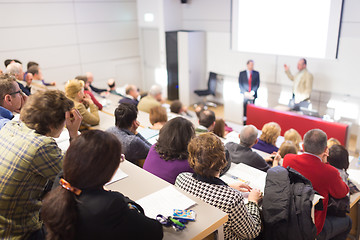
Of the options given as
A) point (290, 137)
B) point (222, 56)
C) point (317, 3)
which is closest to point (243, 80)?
point (222, 56)

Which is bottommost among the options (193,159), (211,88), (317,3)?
(211,88)

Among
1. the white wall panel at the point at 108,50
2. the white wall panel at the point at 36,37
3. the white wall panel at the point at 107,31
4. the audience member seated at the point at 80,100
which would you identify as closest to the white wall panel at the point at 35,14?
the white wall panel at the point at 36,37

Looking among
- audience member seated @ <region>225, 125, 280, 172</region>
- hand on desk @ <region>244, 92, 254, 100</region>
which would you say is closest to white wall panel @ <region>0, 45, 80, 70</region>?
hand on desk @ <region>244, 92, 254, 100</region>

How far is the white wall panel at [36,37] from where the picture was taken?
705 cm

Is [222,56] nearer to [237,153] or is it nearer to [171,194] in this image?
[237,153]

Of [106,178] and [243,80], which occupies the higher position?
[106,178]

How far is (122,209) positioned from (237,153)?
2.06m

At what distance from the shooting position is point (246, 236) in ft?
6.43

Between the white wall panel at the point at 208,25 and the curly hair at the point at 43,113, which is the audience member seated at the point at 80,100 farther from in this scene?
the white wall panel at the point at 208,25

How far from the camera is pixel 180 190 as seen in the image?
73.5 inches

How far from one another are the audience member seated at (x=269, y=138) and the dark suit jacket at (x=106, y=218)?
284cm

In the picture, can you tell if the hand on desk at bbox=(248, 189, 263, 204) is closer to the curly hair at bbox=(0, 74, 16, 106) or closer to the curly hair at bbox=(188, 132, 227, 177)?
the curly hair at bbox=(188, 132, 227, 177)

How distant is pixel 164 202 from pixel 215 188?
327mm

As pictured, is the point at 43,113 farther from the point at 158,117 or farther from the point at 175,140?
the point at 158,117
